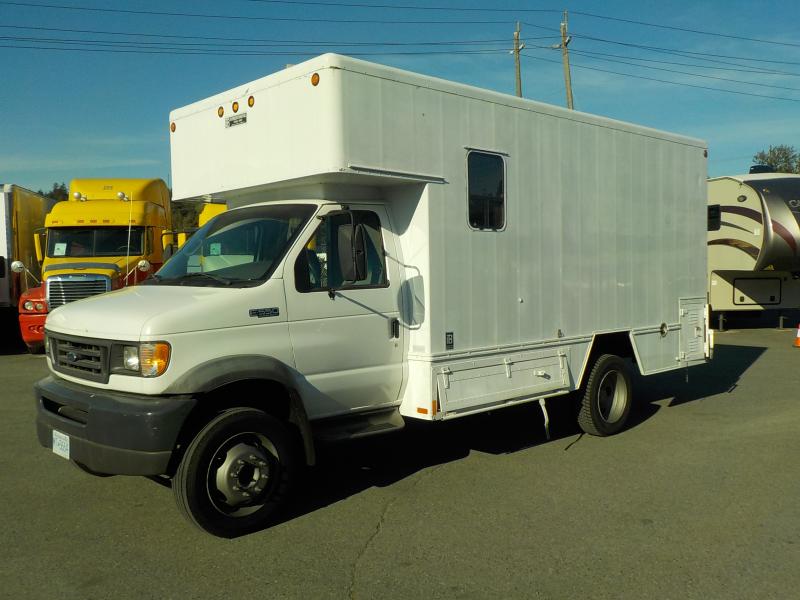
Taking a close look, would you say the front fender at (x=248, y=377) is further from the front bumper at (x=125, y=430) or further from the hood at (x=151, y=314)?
the hood at (x=151, y=314)

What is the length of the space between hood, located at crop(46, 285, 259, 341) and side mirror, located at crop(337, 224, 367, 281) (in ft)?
2.35

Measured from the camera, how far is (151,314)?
4.93 m

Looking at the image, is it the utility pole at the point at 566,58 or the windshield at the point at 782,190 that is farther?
the utility pole at the point at 566,58

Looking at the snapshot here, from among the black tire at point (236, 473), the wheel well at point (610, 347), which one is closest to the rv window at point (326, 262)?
the black tire at point (236, 473)

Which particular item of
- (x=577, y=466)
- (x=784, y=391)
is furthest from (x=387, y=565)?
(x=784, y=391)

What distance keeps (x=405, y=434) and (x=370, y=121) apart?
365 centimetres

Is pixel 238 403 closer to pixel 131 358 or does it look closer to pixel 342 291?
pixel 131 358

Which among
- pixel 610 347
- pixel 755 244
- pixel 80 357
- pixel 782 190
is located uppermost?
pixel 782 190

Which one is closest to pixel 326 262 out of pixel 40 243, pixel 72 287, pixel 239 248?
pixel 239 248

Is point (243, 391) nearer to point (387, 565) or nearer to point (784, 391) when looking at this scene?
point (387, 565)

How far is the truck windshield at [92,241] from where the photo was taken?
14289mm

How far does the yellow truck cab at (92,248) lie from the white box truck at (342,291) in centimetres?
726

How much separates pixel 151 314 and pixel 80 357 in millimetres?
783

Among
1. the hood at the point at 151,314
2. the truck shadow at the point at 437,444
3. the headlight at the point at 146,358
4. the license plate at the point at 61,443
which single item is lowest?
the truck shadow at the point at 437,444
